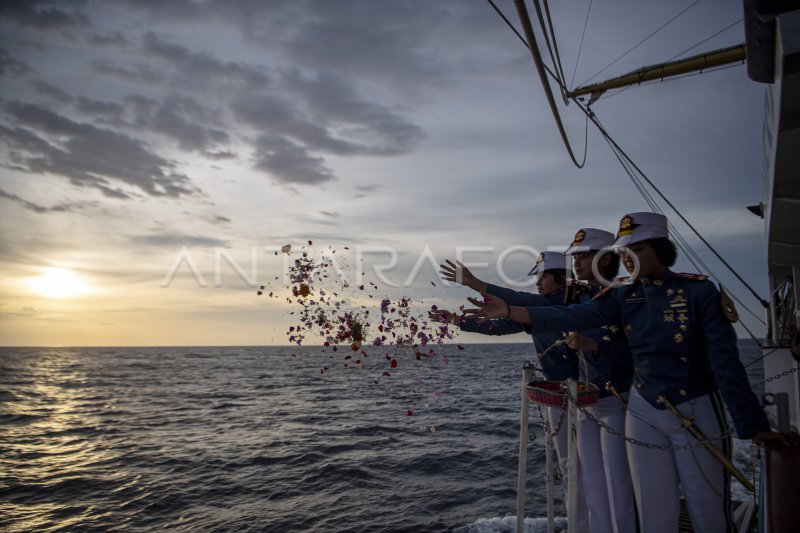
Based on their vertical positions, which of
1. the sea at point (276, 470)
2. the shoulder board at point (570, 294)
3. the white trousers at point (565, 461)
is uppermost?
the shoulder board at point (570, 294)

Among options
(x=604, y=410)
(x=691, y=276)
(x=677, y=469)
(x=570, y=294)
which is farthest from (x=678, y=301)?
(x=570, y=294)

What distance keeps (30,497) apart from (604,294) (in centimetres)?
1706

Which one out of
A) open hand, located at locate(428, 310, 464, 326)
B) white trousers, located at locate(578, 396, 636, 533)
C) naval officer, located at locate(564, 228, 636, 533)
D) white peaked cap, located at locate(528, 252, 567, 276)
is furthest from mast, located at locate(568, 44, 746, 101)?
white trousers, located at locate(578, 396, 636, 533)

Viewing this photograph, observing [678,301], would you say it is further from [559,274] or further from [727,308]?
[559,274]

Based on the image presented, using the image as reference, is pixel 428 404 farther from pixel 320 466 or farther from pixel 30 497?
pixel 30 497

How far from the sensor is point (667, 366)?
160 inches

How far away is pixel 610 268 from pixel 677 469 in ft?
7.17

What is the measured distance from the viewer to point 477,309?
147 inches

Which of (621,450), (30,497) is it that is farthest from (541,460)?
(30,497)

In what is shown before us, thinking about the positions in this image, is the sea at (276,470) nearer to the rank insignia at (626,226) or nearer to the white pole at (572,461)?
the white pole at (572,461)

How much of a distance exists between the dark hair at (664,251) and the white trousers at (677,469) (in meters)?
1.22

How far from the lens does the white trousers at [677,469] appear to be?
12.4ft

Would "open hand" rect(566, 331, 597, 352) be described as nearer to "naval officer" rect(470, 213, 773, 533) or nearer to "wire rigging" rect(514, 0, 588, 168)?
"naval officer" rect(470, 213, 773, 533)

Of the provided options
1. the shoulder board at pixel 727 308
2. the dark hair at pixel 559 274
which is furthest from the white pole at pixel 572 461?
the dark hair at pixel 559 274
